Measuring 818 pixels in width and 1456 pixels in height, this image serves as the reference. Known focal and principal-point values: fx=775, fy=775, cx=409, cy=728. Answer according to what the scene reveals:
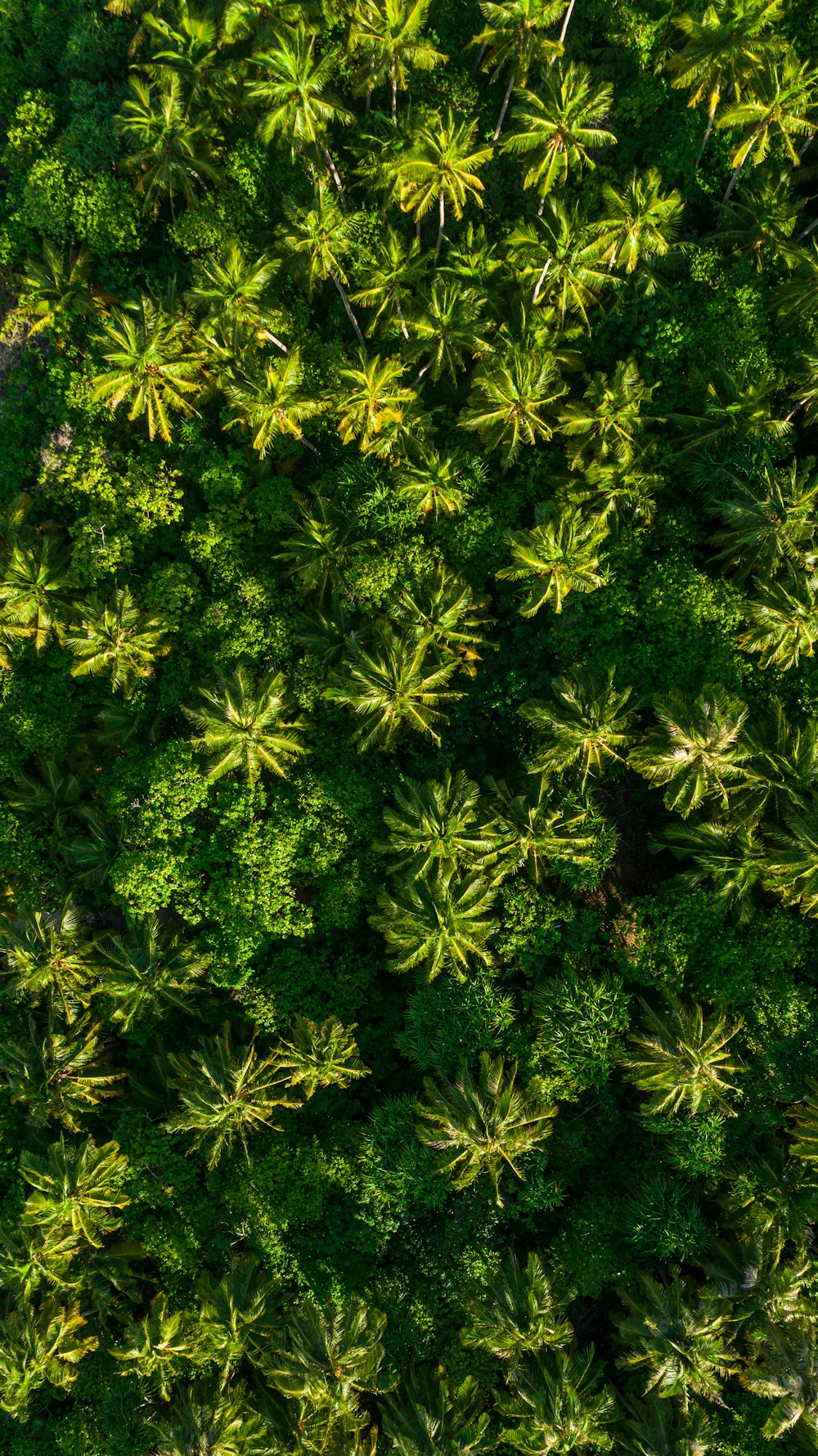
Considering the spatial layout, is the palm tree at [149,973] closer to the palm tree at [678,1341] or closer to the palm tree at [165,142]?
the palm tree at [678,1341]

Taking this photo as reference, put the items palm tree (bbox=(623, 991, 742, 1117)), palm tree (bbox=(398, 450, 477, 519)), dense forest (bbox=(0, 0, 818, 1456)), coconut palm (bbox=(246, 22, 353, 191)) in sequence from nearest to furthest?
coconut palm (bbox=(246, 22, 353, 191))
palm tree (bbox=(623, 991, 742, 1117))
dense forest (bbox=(0, 0, 818, 1456))
palm tree (bbox=(398, 450, 477, 519))

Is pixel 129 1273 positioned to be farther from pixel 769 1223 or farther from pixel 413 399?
pixel 413 399

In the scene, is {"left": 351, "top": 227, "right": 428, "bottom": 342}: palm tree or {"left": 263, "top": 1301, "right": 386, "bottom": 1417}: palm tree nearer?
{"left": 263, "top": 1301, "right": 386, "bottom": 1417}: palm tree

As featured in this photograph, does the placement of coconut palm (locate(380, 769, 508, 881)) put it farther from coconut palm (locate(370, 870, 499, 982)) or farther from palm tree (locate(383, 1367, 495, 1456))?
palm tree (locate(383, 1367, 495, 1456))

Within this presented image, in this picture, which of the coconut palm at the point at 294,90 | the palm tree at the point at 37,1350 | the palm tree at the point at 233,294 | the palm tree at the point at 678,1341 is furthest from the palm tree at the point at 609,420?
the palm tree at the point at 37,1350

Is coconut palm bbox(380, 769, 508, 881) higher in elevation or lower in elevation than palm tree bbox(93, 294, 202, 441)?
lower

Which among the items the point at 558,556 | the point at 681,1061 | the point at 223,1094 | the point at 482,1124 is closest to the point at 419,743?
the point at 558,556

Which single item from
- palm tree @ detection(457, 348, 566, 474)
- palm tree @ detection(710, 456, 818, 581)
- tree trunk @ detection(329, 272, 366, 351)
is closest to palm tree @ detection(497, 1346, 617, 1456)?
palm tree @ detection(710, 456, 818, 581)
